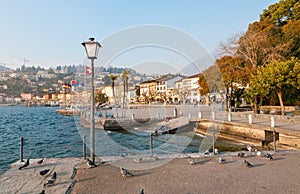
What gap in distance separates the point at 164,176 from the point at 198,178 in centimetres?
87

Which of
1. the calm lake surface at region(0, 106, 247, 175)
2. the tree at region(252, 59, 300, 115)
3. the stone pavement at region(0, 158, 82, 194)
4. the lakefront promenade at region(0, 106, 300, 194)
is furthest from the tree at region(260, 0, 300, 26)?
the stone pavement at region(0, 158, 82, 194)

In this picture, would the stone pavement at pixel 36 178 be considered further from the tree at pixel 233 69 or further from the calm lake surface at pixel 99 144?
the tree at pixel 233 69

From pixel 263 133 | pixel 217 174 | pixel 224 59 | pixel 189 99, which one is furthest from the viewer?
pixel 189 99

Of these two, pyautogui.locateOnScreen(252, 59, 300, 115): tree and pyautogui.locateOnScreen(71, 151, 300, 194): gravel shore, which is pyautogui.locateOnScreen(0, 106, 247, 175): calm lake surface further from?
pyautogui.locateOnScreen(252, 59, 300, 115): tree

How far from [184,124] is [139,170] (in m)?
17.9

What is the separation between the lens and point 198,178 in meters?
5.24

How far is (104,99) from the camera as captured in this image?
68625 millimetres

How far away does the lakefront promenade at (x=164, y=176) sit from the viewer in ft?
15.1

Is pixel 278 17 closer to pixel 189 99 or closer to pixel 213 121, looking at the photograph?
pixel 213 121

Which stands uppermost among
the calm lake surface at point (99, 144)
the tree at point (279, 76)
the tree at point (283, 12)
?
the tree at point (283, 12)

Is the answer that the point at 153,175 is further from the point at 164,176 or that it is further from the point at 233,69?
the point at 233,69

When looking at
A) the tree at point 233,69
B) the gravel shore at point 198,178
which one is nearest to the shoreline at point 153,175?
the gravel shore at point 198,178

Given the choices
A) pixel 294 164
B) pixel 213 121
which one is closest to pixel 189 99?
pixel 213 121

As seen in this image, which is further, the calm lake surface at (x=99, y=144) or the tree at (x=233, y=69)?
the tree at (x=233, y=69)
